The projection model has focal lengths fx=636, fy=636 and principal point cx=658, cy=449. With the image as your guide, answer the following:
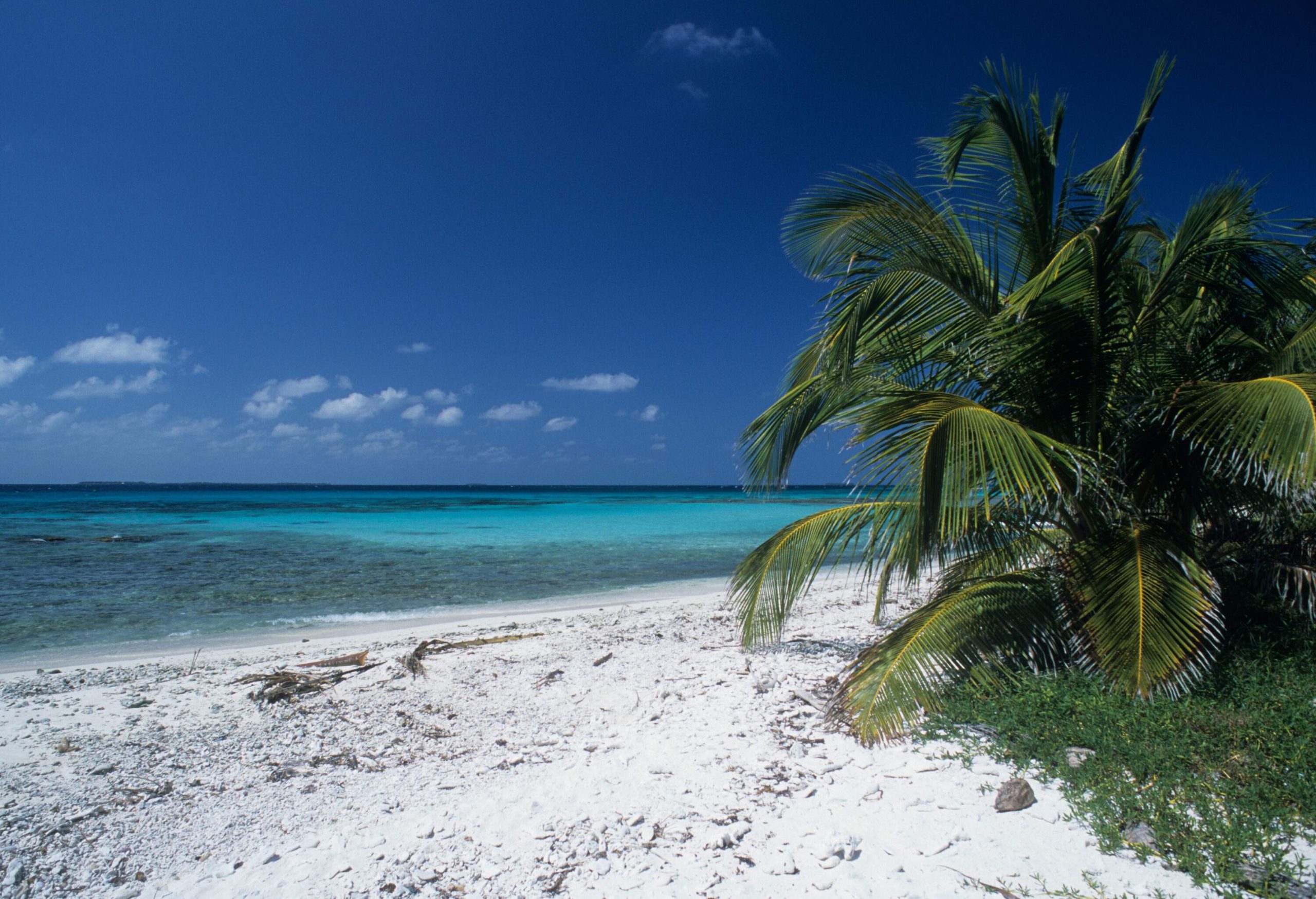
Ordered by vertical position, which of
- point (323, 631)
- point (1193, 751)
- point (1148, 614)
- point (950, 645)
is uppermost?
point (1148, 614)

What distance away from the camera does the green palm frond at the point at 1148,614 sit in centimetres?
348

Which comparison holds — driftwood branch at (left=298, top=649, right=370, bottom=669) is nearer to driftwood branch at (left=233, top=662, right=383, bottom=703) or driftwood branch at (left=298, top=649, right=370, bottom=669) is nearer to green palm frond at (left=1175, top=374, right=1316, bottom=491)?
driftwood branch at (left=233, top=662, right=383, bottom=703)

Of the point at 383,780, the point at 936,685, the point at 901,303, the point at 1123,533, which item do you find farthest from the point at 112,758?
the point at 1123,533

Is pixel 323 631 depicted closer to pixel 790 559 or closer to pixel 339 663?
pixel 339 663

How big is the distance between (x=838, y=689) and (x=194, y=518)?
3522 centimetres

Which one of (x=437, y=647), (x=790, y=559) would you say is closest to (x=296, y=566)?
(x=437, y=647)

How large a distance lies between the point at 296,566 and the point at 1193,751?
1558 centimetres

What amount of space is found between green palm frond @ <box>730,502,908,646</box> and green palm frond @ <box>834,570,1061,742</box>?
0.58 meters

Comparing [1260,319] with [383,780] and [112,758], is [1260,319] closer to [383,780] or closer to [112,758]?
[383,780]

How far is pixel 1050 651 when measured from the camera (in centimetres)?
408

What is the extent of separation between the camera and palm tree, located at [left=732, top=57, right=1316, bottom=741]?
11.9 ft

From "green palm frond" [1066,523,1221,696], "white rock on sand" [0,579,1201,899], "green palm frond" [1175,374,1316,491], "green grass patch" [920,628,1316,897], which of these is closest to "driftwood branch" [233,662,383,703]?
"white rock on sand" [0,579,1201,899]

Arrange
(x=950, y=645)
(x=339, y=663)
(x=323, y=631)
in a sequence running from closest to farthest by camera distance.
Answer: (x=950, y=645) → (x=339, y=663) → (x=323, y=631)

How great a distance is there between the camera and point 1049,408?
13.9 ft
